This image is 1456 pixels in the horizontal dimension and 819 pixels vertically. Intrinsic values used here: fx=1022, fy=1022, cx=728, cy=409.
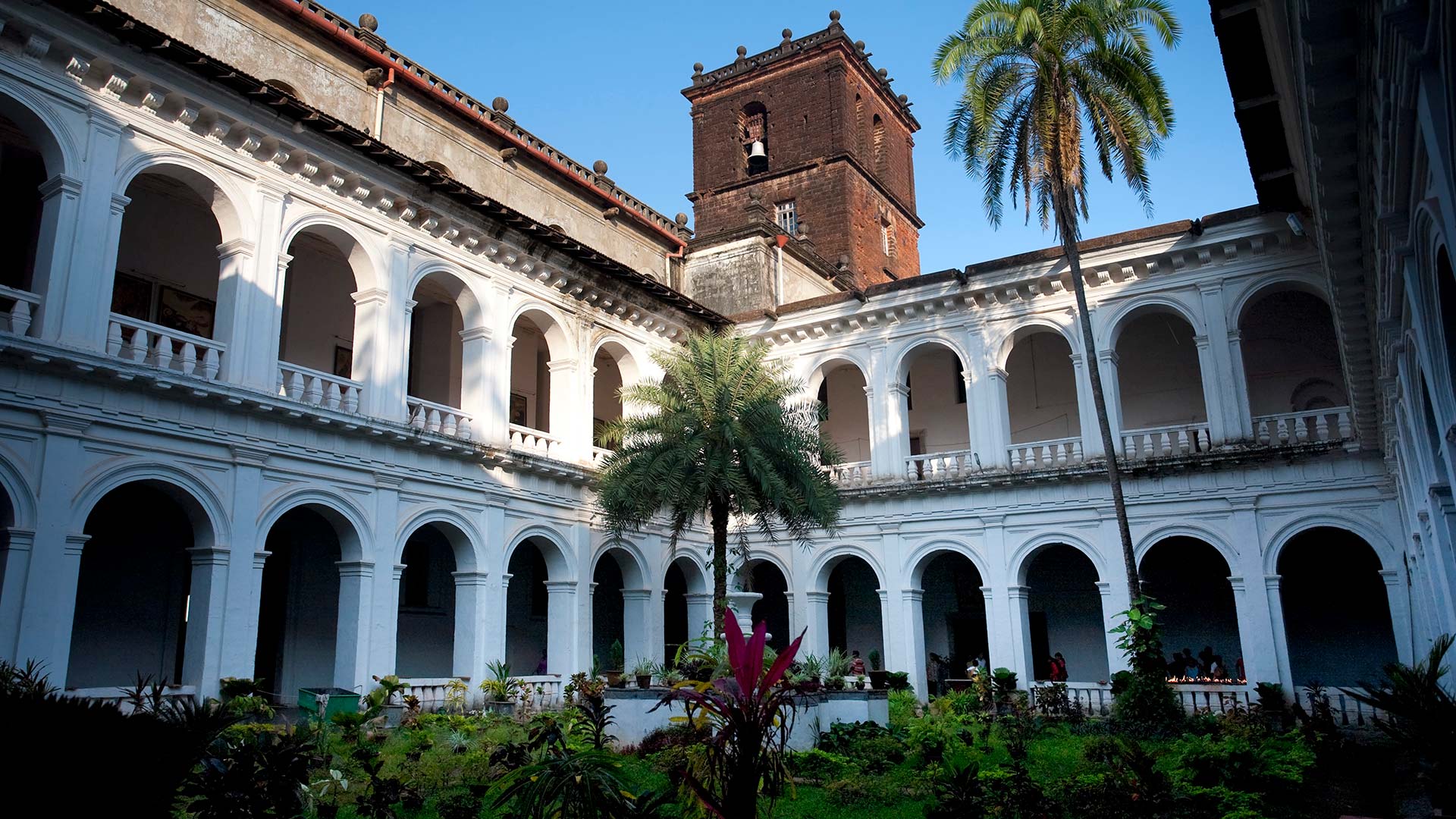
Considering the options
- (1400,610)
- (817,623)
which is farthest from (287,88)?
(1400,610)

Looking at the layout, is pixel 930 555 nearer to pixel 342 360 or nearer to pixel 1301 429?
pixel 1301 429

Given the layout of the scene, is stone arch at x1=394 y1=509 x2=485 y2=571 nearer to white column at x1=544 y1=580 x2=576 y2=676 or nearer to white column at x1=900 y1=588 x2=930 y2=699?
white column at x1=544 y1=580 x2=576 y2=676

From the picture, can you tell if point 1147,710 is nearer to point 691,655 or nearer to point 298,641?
point 691,655

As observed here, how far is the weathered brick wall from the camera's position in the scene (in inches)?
1332

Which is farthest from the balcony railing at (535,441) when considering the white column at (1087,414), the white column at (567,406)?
the white column at (1087,414)

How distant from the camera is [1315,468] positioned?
61.2 ft

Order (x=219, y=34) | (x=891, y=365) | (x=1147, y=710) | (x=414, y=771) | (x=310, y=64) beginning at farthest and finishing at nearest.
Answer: (x=891, y=365) → (x=310, y=64) → (x=219, y=34) → (x=1147, y=710) → (x=414, y=771)

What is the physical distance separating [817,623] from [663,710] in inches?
393

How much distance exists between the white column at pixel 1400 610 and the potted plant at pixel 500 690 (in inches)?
601

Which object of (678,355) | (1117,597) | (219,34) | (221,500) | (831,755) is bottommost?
(831,755)

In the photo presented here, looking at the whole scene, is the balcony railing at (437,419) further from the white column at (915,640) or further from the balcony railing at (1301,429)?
the balcony railing at (1301,429)

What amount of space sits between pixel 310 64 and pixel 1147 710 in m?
18.5

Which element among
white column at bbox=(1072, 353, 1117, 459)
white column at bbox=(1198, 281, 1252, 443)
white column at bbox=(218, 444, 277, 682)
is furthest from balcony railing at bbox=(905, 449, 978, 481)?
white column at bbox=(218, 444, 277, 682)

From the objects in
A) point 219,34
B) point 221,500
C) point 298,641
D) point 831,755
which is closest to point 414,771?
point 831,755
